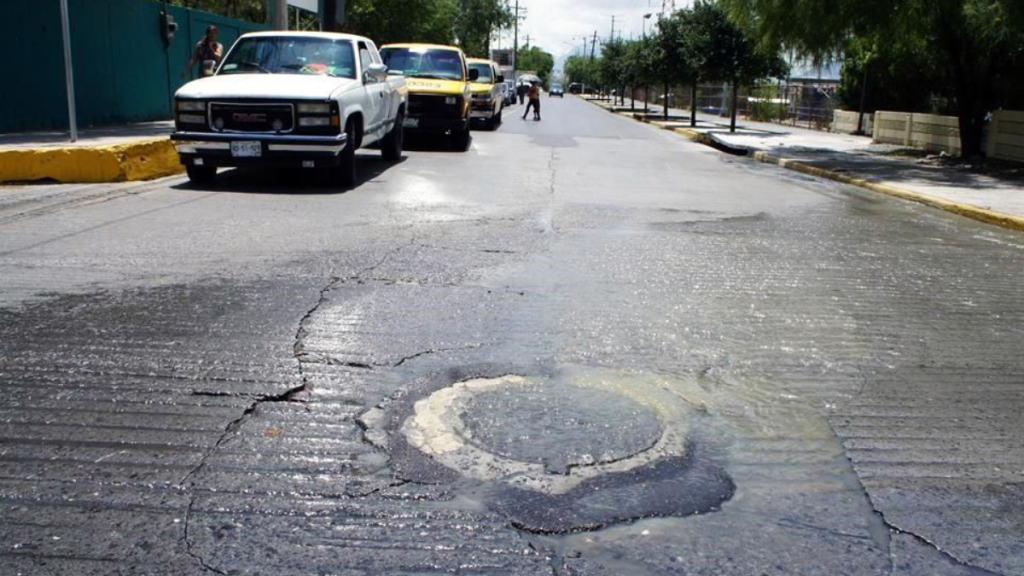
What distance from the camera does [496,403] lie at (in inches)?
158

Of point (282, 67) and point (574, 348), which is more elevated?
point (282, 67)

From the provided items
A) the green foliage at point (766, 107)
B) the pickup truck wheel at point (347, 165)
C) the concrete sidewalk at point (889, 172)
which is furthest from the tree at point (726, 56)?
the pickup truck wheel at point (347, 165)

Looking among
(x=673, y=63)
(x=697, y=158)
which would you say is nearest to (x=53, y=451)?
(x=697, y=158)

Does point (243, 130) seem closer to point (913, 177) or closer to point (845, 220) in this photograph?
point (845, 220)

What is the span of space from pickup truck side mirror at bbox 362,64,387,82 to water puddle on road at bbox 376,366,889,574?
8.26 meters

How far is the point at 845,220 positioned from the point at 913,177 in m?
6.38

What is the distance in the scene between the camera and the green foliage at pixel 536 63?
163m

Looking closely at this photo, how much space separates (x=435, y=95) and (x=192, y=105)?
805cm

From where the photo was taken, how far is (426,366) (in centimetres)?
452

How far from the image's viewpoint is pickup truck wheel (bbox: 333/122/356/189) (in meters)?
10.9

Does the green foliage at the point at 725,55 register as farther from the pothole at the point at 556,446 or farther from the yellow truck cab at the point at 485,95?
the pothole at the point at 556,446

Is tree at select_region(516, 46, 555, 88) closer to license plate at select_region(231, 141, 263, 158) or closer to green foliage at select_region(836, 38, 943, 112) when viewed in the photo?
green foliage at select_region(836, 38, 943, 112)

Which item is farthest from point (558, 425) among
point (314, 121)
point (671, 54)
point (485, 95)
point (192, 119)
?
point (671, 54)

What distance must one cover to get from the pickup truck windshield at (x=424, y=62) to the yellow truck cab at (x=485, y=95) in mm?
2985
